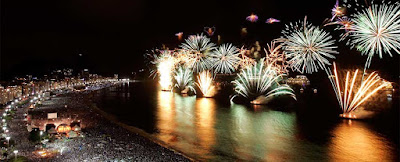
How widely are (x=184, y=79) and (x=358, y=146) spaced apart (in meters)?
31.5

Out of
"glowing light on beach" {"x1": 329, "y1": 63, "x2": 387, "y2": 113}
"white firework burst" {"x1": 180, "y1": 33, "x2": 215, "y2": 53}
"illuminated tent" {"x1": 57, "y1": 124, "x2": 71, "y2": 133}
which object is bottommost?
"illuminated tent" {"x1": 57, "y1": 124, "x2": 71, "y2": 133}

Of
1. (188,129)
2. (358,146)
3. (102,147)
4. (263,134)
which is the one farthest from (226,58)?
(102,147)

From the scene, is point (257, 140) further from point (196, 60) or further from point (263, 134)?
point (196, 60)

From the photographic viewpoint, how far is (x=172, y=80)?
47.9m

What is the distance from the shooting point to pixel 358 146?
42.5 feet

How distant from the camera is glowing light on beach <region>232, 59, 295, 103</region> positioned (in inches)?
1094

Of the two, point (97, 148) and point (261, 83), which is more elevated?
point (261, 83)

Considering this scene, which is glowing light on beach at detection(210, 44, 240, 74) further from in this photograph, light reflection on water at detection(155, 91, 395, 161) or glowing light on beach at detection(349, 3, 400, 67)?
glowing light on beach at detection(349, 3, 400, 67)

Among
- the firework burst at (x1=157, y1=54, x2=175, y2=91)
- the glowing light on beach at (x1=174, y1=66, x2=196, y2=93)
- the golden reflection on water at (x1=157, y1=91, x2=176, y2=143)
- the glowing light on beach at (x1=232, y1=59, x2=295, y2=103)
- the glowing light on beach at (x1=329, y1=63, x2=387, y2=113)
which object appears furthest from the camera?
the firework burst at (x1=157, y1=54, x2=175, y2=91)

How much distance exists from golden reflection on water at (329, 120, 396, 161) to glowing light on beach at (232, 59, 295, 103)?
11.1m

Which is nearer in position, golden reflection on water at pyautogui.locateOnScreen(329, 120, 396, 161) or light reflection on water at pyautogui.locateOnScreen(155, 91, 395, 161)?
golden reflection on water at pyautogui.locateOnScreen(329, 120, 396, 161)

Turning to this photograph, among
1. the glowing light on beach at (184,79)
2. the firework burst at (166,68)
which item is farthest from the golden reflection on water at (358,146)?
the firework burst at (166,68)

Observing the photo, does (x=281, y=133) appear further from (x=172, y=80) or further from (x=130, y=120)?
(x=172, y=80)

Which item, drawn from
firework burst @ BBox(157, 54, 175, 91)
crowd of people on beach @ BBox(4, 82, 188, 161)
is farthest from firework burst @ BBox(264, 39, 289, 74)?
firework burst @ BBox(157, 54, 175, 91)
